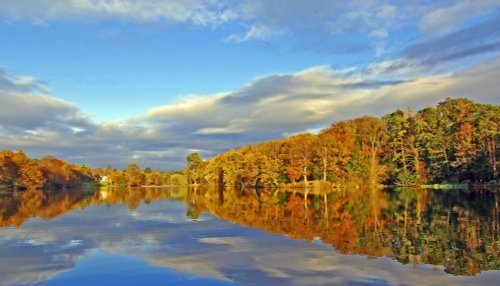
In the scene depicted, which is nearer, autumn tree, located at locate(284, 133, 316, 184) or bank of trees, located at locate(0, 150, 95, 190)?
autumn tree, located at locate(284, 133, 316, 184)

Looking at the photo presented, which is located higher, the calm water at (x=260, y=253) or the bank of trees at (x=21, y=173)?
the bank of trees at (x=21, y=173)

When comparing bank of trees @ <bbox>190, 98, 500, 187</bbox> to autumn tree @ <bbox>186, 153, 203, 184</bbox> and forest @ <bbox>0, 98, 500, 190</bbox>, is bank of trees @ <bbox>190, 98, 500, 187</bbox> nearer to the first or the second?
forest @ <bbox>0, 98, 500, 190</bbox>

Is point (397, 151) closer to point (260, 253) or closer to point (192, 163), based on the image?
point (260, 253)

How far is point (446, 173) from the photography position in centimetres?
7512

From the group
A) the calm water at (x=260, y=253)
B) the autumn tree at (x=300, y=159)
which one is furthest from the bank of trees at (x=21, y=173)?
the calm water at (x=260, y=253)

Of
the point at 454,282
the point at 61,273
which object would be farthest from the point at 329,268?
the point at 61,273

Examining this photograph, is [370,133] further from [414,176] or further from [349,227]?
[349,227]

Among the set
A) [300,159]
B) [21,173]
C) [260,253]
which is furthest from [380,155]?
[21,173]

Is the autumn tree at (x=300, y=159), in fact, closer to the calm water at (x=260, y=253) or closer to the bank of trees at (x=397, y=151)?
the bank of trees at (x=397, y=151)

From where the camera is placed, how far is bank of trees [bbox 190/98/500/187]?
69938 mm

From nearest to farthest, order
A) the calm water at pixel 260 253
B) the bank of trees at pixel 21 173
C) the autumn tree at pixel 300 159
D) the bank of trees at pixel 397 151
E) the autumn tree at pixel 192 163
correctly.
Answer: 1. the calm water at pixel 260 253
2. the bank of trees at pixel 397 151
3. the autumn tree at pixel 300 159
4. the bank of trees at pixel 21 173
5. the autumn tree at pixel 192 163

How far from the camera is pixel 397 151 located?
85375 mm

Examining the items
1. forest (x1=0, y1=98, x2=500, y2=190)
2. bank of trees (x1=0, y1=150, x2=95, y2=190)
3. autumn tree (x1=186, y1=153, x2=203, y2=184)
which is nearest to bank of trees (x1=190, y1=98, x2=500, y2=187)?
forest (x1=0, y1=98, x2=500, y2=190)

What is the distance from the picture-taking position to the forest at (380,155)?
70438 mm
